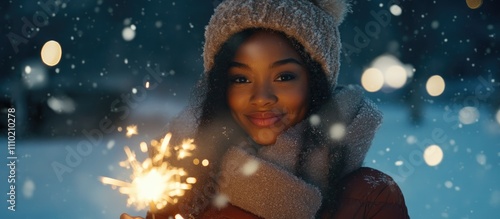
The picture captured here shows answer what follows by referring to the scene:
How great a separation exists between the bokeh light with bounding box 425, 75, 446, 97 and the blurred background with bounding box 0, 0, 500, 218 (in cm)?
5

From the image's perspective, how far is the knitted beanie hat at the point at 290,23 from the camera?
206 cm

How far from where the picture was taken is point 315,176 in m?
2.05

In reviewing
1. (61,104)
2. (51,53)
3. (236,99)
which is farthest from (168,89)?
(236,99)

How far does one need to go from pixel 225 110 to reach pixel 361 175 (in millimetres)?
638

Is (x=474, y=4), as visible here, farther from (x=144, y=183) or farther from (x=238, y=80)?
(x=144, y=183)

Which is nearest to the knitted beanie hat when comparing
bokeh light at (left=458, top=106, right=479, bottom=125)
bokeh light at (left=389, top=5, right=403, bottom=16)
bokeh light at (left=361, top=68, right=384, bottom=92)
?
bokeh light at (left=389, top=5, right=403, bottom=16)

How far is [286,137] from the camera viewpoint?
2.08 meters

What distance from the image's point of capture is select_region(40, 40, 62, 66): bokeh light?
21.8 ft

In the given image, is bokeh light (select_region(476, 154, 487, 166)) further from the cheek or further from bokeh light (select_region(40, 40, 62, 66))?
bokeh light (select_region(40, 40, 62, 66))

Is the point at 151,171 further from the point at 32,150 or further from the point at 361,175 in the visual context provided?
the point at 32,150

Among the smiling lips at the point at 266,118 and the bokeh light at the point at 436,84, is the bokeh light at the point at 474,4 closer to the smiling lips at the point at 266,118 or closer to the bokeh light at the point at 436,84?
the bokeh light at the point at 436,84

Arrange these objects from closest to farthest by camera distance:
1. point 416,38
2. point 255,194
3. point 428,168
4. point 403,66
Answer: point 255,194, point 428,168, point 416,38, point 403,66

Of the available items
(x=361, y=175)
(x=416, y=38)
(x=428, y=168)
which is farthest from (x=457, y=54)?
(x=361, y=175)

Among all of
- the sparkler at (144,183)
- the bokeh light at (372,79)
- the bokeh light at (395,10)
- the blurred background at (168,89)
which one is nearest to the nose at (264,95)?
the sparkler at (144,183)
